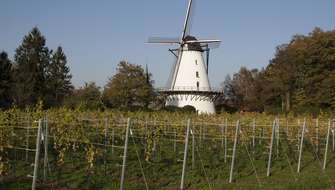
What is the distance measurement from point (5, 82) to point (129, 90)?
42.8 ft

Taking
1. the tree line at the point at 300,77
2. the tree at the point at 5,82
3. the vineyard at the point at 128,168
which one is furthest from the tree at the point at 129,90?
the vineyard at the point at 128,168

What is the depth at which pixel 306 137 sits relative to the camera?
21.4 m

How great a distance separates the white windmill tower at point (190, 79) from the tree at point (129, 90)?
493cm

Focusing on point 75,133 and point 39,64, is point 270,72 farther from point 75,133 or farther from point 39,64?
point 75,133

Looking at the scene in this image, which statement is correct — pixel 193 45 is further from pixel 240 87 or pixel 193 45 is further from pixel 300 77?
pixel 240 87

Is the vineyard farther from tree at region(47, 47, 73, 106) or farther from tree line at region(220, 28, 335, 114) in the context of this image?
tree at region(47, 47, 73, 106)

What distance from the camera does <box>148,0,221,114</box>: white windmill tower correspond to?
50406 millimetres

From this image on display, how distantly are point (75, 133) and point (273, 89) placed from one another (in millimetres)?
49746

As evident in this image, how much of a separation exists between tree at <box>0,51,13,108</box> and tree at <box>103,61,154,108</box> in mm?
10222

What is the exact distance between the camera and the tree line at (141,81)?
168ft

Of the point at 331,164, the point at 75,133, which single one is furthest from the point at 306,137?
the point at 75,133

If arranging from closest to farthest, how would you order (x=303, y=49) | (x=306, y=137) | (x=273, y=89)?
(x=306, y=137) → (x=303, y=49) → (x=273, y=89)

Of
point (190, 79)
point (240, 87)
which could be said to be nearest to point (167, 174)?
point (190, 79)

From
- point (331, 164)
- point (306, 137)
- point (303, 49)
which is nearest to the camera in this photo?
point (331, 164)
